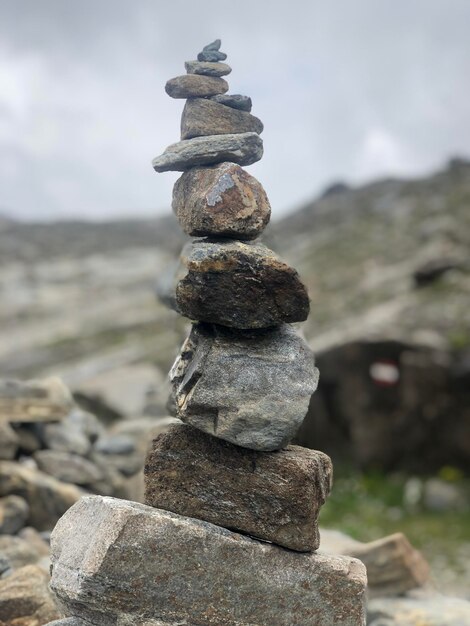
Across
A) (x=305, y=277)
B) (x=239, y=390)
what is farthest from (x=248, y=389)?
(x=305, y=277)

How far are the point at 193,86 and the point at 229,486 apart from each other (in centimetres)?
409

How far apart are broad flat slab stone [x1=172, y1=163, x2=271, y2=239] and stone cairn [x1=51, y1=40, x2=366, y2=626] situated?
1 centimetres

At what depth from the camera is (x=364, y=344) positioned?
25.9 meters

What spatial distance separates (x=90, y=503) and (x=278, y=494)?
172 cm

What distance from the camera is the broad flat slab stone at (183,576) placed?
6.99m

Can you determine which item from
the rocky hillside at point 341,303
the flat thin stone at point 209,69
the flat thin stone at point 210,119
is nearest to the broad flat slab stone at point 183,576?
the flat thin stone at point 210,119

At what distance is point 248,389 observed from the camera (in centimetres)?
745

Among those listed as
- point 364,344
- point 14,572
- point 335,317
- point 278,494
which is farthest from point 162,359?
point 278,494

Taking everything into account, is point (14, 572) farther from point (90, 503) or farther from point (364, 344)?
point (364, 344)

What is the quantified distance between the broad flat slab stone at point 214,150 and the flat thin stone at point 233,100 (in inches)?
19.1

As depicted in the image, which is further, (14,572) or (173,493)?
(14,572)

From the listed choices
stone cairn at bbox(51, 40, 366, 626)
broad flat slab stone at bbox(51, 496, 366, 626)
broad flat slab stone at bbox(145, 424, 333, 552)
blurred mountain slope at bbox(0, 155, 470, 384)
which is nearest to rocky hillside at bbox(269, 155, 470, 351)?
blurred mountain slope at bbox(0, 155, 470, 384)

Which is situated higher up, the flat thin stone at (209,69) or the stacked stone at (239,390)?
the flat thin stone at (209,69)

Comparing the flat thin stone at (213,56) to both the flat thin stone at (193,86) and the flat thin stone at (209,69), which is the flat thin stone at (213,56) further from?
the flat thin stone at (193,86)
